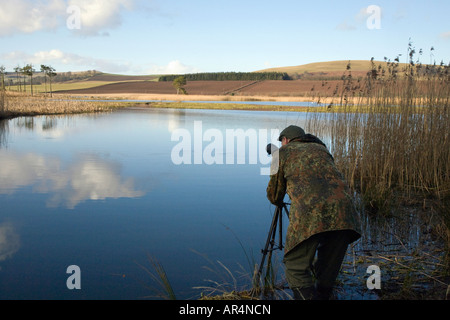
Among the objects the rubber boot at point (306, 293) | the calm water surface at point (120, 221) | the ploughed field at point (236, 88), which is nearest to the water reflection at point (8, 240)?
the calm water surface at point (120, 221)

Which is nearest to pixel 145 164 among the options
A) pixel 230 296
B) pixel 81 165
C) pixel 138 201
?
pixel 81 165

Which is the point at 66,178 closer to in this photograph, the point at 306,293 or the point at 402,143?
the point at 402,143

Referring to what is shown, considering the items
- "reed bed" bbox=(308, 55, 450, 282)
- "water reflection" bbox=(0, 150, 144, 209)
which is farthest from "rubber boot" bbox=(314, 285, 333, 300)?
"water reflection" bbox=(0, 150, 144, 209)

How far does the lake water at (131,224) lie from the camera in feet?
13.1

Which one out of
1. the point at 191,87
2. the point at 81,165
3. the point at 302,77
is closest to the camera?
the point at 81,165

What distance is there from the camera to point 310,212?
2918mm

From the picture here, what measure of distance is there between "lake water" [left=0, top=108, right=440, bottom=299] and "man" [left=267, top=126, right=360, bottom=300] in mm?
705

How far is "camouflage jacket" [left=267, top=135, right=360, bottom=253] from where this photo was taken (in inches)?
113

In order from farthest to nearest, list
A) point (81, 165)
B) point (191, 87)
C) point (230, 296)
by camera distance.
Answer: point (191, 87) < point (81, 165) < point (230, 296)

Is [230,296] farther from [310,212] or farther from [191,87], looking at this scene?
[191,87]

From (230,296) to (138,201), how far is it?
3.92 meters

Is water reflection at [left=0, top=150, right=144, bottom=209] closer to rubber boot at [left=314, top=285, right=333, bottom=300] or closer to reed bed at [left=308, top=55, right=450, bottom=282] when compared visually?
reed bed at [left=308, top=55, right=450, bottom=282]

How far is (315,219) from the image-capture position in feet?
9.48

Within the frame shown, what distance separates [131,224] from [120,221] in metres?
0.23
